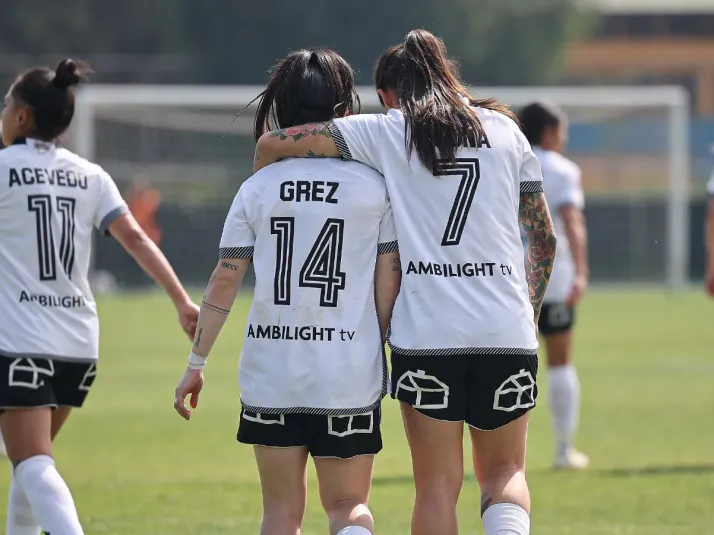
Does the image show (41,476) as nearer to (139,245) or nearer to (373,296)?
(139,245)

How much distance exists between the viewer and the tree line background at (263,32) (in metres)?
48.9

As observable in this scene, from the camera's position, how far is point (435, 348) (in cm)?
454

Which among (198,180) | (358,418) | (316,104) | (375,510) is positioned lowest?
(198,180)

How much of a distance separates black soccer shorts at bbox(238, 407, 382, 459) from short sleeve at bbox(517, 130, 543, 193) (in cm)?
97

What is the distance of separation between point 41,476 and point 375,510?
267 cm

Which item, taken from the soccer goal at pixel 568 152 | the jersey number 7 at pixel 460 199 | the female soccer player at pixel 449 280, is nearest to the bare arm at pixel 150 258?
the female soccer player at pixel 449 280

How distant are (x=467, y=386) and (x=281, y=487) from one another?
2.29 ft

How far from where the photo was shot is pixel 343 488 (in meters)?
4.45

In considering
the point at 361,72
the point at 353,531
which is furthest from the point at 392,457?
the point at 361,72

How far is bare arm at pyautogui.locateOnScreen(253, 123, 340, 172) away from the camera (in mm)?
4477

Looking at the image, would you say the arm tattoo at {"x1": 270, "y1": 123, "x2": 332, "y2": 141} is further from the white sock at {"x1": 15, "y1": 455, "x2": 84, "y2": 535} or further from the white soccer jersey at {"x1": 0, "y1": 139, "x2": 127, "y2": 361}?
the white sock at {"x1": 15, "y1": 455, "x2": 84, "y2": 535}

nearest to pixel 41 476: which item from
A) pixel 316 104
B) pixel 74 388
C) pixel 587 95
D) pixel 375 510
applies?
pixel 74 388

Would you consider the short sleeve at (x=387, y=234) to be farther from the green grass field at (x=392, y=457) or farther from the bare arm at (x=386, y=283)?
the green grass field at (x=392, y=457)

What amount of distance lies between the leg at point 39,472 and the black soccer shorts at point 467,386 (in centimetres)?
130
